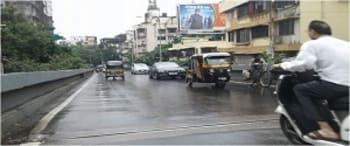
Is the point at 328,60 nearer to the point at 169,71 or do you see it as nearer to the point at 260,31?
the point at 169,71

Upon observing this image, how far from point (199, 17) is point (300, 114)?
57866 mm

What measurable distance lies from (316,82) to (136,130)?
4332mm

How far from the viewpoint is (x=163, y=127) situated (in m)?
10.5

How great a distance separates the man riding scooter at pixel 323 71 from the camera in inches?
259

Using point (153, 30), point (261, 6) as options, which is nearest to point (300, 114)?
point (261, 6)

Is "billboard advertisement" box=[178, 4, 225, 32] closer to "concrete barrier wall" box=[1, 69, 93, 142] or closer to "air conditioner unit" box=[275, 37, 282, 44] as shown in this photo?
"air conditioner unit" box=[275, 37, 282, 44]

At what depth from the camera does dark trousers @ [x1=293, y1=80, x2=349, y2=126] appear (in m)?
6.55

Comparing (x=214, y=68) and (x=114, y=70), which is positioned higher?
(x=214, y=68)

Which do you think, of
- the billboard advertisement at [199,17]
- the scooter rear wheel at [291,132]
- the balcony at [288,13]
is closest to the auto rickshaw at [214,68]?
the balcony at [288,13]

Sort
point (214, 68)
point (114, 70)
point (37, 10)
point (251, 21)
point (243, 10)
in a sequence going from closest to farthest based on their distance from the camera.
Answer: point (214, 68)
point (114, 70)
point (251, 21)
point (243, 10)
point (37, 10)

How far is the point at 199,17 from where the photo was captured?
64.3 m

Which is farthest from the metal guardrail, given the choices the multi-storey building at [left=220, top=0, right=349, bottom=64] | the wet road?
the multi-storey building at [left=220, top=0, right=349, bottom=64]

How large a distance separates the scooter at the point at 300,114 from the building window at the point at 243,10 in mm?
45155

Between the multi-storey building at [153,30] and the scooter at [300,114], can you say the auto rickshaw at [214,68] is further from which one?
the multi-storey building at [153,30]
